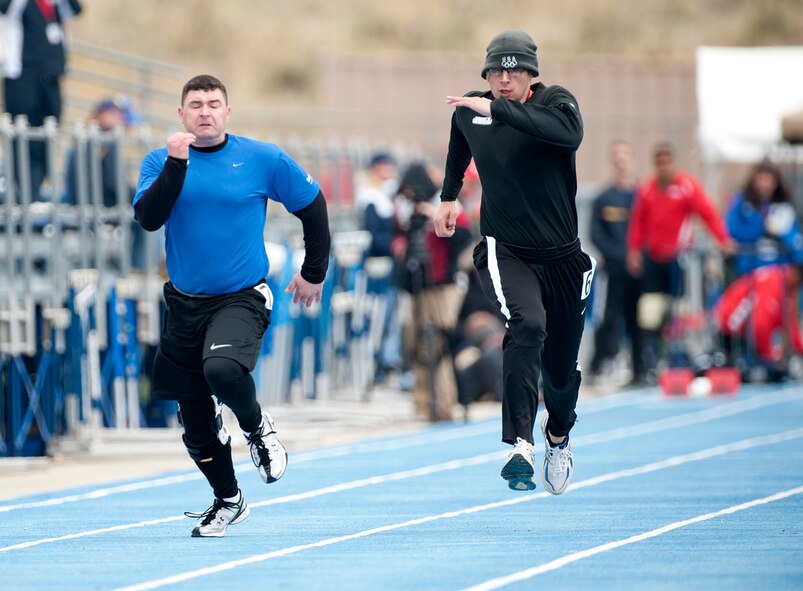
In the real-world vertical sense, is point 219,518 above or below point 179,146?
below

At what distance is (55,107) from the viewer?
15242 mm

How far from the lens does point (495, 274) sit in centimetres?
883

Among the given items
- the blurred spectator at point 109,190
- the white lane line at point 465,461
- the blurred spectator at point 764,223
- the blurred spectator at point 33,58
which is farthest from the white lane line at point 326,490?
the blurred spectator at point 764,223

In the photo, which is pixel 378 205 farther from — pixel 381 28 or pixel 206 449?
pixel 381 28

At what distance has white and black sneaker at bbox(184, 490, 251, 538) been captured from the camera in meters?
8.48

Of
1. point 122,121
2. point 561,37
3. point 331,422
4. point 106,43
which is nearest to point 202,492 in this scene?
point 331,422

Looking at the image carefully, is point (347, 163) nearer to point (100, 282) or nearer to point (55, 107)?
point (55, 107)

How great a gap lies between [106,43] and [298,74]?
4.81 meters

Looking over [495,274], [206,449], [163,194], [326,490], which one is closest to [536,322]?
[495,274]

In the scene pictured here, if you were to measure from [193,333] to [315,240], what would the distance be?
2.53 ft

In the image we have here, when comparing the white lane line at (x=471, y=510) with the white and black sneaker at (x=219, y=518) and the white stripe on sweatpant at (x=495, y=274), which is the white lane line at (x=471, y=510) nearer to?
the white and black sneaker at (x=219, y=518)

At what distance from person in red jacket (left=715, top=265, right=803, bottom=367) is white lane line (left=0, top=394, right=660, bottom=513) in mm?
1538

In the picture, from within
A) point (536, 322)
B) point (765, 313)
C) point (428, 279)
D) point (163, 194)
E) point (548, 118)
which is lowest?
point (765, 313)

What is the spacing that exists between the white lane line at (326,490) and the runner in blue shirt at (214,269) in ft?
2.37
